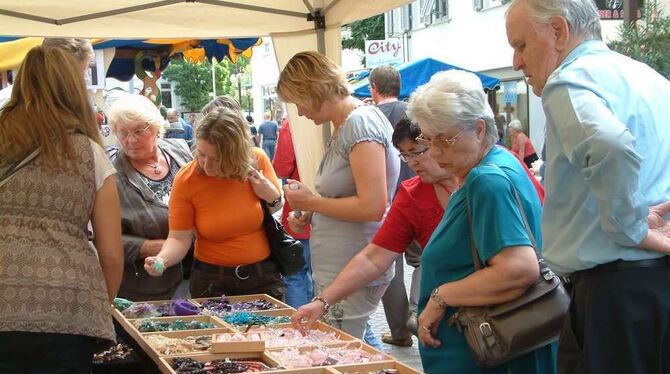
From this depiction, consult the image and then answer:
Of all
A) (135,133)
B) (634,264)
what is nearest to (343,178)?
(135,133)

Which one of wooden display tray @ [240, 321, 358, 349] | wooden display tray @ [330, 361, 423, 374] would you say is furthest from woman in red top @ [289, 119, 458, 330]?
wooden display tray @ [330, 361, 423, 374]

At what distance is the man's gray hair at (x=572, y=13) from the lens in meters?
2.21

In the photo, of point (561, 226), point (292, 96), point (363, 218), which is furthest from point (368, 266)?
point (561, 226)

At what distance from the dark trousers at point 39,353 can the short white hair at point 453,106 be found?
114cm

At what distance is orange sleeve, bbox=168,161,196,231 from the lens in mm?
3961

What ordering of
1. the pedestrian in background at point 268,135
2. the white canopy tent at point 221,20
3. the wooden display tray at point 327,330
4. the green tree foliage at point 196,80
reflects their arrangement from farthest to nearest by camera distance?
the green tree foliage at point 196,80
the pedestrian in background at point 268,135
the white canopy tent at point 221,20
the wooden display tray at point 327,330

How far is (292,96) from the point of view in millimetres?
3695

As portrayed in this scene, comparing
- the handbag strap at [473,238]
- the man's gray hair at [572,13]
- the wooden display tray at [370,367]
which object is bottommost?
the wooden display tray at [370,367]

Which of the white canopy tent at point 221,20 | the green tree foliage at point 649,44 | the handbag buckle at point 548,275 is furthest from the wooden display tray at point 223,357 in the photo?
the green tree foliage at point 649,44

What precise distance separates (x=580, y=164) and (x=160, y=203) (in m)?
2.55

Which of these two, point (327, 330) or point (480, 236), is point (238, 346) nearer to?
point (327, 330)

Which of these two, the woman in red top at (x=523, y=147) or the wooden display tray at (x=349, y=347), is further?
the woman in red top at (x=523, y=147)

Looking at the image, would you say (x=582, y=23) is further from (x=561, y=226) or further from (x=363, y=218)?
(x=363, y=218)

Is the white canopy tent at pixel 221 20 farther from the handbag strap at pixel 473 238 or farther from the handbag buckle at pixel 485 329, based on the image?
the handbag buckle at pixel 485 329
